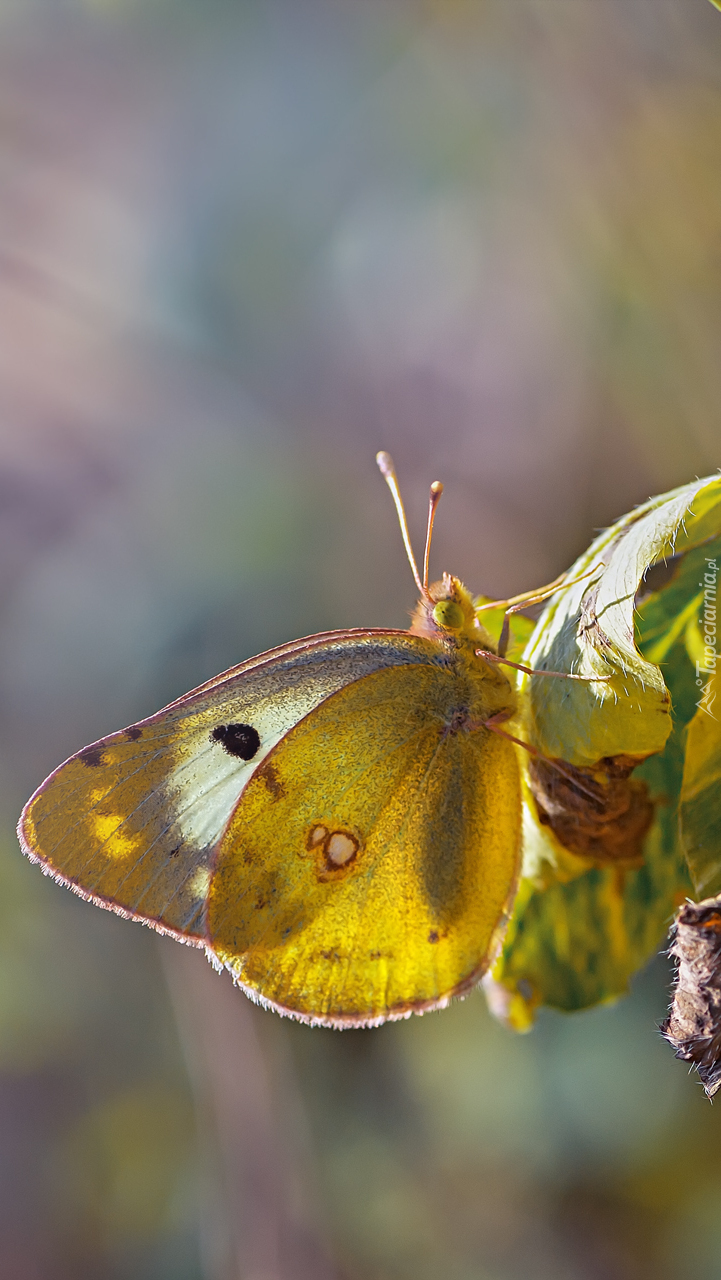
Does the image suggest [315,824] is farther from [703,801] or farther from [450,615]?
[703,801]

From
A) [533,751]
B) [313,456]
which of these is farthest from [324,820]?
[313,456]

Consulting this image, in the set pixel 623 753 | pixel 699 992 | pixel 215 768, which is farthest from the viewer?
pixel 215 768

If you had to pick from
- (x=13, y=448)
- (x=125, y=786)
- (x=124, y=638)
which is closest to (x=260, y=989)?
(x=125, y=786)

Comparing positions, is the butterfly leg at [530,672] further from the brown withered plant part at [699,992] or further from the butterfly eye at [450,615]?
the brown withered plant part at [699,992]

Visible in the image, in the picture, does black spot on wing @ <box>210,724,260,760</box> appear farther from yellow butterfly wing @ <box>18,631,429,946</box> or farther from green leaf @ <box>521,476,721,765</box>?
green leaf @ <box>521,476,721,765</box>

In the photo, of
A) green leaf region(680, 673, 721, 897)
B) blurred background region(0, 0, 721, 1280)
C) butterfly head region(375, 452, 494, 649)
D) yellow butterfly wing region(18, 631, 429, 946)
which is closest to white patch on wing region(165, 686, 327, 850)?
yellow butterfly wing region(18, 631, 429, 946)

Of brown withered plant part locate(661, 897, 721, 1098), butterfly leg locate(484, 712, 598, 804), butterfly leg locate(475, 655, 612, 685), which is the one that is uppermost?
butterfly leg locate(475, 655, 612, 685)

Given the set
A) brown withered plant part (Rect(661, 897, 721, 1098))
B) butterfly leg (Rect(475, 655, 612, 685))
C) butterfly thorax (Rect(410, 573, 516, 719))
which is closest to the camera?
brown withered plant part (Rect(661, 897, 721, 1098))
